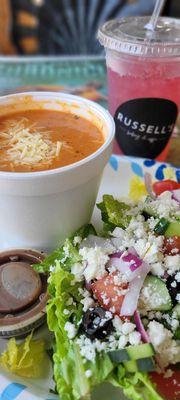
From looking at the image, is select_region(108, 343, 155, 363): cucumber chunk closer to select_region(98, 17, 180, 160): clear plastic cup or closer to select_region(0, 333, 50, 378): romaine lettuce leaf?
select_region(0, 333, 50, 378): romaine lettuce leaf

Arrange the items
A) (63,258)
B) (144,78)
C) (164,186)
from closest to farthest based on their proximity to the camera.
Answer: (63,258), (164,186), (144,78)

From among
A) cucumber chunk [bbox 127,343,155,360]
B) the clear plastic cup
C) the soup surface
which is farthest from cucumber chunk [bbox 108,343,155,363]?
the clear plastic cup

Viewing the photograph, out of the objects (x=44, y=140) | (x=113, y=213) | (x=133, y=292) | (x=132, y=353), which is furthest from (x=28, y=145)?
(x=132, y=353)

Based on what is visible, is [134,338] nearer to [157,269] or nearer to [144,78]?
[157,269]

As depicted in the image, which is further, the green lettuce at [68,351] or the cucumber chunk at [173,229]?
the cucumber chunk at [173,229]

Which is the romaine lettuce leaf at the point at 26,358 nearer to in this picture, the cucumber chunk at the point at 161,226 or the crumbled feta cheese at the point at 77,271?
the crumbled feta cheese at the point at 77,271

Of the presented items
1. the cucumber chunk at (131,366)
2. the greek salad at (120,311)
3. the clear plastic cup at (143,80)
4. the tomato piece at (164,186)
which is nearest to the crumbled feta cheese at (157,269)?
the greek salad at (120,311)

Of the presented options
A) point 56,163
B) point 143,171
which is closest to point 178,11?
point 143,171
